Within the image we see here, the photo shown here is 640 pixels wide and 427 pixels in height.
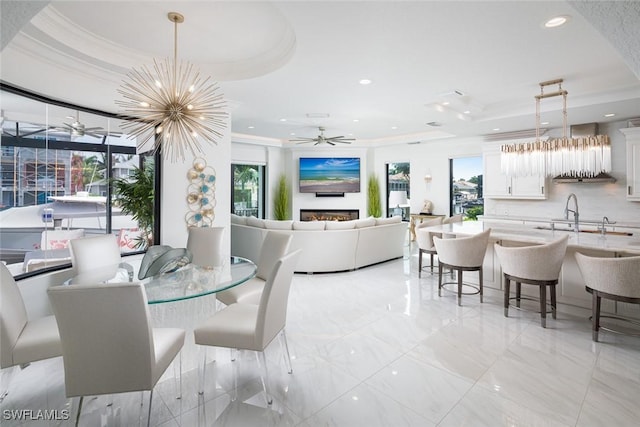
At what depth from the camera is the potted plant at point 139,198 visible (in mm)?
3945

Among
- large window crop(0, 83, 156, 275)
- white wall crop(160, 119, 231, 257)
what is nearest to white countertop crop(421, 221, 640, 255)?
white wall crop(160, 119, 231, 257)

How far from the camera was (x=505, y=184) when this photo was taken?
661cm

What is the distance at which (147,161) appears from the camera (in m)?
4.15

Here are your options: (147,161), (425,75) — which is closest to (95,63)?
(147,161)

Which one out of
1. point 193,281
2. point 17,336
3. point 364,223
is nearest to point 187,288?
point 193,281

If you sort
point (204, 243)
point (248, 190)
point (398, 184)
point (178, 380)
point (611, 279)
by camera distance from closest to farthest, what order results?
point (178, 380) → point (611, 279) → point (204, 243) → point (248, 190) → point (398, 184)

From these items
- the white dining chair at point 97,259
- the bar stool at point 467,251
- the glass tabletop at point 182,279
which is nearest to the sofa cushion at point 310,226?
the bar stool at point 467,251

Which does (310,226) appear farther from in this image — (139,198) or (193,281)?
(193,281)

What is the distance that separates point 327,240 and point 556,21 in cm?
380

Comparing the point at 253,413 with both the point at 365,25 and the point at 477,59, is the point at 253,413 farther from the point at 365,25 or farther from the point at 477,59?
the point at 477,59

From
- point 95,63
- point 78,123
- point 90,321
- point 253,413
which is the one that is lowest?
point 253,413

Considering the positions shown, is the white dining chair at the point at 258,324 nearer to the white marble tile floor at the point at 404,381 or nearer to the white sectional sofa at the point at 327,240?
the white marble tile floor at the point at 404,381

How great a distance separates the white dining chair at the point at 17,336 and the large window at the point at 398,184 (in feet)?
25.0

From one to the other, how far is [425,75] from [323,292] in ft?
9.95
